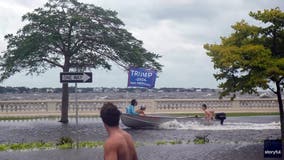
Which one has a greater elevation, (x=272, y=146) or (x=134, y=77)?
(x=134, y=77)

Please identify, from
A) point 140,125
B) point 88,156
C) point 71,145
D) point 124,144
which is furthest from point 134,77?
point 124,144

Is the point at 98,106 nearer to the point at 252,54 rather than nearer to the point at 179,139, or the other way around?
the point at 179,139

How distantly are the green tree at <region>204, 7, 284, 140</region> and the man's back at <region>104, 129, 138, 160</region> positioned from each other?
10407mm

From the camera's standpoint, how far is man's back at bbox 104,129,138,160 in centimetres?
646

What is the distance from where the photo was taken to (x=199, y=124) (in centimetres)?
2808

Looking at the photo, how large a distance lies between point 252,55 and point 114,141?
10976 millimetres

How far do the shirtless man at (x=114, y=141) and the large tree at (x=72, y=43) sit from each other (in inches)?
950

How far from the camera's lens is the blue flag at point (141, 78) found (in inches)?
1164

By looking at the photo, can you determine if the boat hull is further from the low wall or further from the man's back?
the man's back

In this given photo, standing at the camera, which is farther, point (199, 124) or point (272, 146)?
point (199, 124)

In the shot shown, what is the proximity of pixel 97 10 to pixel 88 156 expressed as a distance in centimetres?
1707

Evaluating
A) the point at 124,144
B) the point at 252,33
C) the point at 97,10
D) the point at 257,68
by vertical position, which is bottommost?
the point at 124,144

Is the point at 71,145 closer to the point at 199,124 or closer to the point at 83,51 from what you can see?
the point at 199,124

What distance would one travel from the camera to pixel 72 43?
32.1 m
